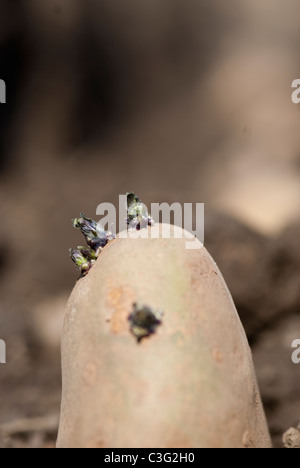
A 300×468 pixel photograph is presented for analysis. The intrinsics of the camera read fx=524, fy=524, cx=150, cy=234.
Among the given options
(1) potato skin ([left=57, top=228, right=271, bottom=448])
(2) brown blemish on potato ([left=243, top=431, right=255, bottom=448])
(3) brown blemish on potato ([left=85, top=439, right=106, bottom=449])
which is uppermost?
(1) potato skin ([left=57, top=228, right=271, bottom=448])

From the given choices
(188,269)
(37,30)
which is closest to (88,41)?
(37,30)

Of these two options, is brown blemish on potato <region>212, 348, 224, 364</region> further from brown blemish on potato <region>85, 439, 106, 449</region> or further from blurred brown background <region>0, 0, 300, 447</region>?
blurred brown background <region>0, 0, 300, 447</region>

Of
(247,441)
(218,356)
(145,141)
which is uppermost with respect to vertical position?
(145,141)

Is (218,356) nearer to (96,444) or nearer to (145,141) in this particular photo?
(96,444)

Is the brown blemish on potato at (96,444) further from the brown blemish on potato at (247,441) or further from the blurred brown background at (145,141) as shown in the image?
the blurred brown background at (145,141)

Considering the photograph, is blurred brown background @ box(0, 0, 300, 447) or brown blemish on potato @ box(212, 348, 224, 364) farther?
blurred brown background @ box(0, 0, 300, 447)

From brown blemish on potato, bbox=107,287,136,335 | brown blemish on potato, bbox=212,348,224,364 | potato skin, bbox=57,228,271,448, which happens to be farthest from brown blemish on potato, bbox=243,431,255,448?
brown blemish on potato, bbox=107,287,136,335

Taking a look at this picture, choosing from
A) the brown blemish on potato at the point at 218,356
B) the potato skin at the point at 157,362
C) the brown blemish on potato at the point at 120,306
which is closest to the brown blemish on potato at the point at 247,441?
the potato skin at the point at 157,362

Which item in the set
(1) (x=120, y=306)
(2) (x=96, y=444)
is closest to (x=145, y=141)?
(1) (x=120, y=306)
